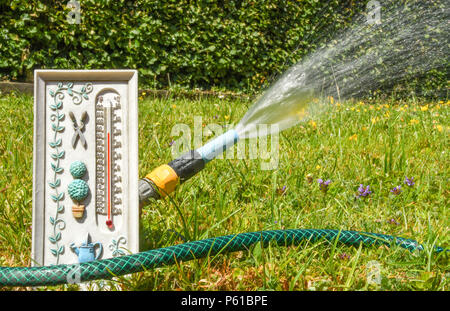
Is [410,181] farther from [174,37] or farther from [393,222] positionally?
[174,37]

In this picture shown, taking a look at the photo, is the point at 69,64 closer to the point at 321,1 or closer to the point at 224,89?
the point at 224,89

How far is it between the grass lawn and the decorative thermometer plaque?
13 cm

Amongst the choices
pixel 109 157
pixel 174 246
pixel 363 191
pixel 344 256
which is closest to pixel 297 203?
pixel 363 191

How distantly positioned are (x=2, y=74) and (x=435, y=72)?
5458 mm

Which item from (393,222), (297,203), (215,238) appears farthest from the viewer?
(297,203)

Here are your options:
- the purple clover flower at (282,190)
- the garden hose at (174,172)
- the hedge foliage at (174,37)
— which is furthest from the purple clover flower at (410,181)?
the hedge foliage at (174,37)

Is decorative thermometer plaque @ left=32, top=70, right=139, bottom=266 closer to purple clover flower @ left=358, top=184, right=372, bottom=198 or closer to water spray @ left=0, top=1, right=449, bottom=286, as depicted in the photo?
water spray @ left=0, top=1, right=449, bottom=286

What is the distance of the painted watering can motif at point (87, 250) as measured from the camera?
1.20 metres

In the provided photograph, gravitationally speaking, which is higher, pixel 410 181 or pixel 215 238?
pixel 410 181

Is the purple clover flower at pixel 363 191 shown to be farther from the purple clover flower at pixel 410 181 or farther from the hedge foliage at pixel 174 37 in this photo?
the hedge foliage at pixel 174 37

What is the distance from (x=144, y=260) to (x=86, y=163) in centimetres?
33

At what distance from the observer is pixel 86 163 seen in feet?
4.08

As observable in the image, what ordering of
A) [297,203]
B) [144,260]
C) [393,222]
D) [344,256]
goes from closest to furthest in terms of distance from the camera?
[144,260], [344,256], [393,222], [297,203]

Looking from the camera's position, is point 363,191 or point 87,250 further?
point 363,191
